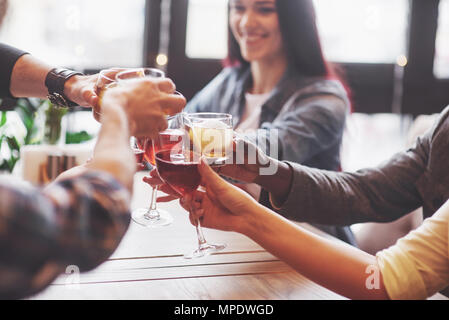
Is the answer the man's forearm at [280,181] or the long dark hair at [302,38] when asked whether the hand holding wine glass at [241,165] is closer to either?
the man's forearm at [280,181]

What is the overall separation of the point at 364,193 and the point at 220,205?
601 mm

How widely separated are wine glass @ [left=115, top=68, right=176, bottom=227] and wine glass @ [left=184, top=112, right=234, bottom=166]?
62mm

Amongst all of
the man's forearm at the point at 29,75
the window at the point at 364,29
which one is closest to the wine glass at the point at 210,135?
the man's forearm at the point at 29,75

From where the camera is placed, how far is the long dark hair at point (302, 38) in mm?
2256

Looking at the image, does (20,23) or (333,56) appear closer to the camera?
(20,23)

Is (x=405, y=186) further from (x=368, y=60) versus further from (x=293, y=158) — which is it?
(x=368, y=60)

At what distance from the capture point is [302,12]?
2252mm

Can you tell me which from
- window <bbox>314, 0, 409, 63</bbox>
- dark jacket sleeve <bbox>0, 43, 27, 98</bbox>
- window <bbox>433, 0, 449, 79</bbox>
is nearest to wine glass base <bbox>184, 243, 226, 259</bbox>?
dark jacket sleeve <bbox>0, 43, 27, 98</bbox>

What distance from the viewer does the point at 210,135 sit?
1.17 meters

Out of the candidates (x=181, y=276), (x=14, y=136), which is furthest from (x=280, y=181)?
(x=14, y=136)

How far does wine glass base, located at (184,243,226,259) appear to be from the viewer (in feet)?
4.01

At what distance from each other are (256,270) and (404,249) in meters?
0.34

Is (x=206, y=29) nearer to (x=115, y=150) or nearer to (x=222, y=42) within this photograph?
(x=222, y=42)
